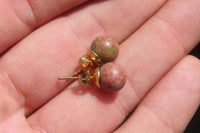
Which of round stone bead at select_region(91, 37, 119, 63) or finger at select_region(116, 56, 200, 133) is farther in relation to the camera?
round stone bead at select_region(91, 37, 119, 63)

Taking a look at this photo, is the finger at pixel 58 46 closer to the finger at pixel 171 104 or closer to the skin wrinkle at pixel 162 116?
the finger at pixel 171 104

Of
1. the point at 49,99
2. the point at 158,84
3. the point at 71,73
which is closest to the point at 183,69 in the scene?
the point at 158,84

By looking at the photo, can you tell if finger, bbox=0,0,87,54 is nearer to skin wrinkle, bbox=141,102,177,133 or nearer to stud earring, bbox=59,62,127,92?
stud earring, bbox=59,62,127,92

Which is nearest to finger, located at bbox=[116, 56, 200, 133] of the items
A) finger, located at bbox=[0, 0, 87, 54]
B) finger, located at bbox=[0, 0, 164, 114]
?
finger, located at bbox=[0, 0, 164, 114]

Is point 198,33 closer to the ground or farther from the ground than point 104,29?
closer to the ground

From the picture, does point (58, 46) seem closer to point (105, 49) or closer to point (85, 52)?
point (85, 52)

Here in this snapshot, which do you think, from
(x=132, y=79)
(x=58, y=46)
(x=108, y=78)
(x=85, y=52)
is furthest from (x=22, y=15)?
(x=132, y=79)

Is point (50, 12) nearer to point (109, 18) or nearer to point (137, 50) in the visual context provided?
point (109, 18)
